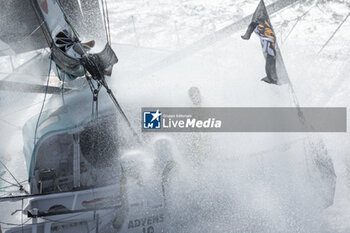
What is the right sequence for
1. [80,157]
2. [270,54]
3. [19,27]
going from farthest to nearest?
[19,27], [80,157], [270,54]

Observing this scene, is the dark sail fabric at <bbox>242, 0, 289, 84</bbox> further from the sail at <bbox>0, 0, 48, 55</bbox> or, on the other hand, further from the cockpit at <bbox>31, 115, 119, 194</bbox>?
the sail at <bbox>0, 0, 48, 55</bbox>

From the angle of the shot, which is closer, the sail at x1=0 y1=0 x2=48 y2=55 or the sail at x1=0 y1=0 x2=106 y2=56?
the sail at x1=0 y1=0 x2=48 y2=55

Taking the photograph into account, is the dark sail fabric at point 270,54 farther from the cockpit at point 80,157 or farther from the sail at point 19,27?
the sail at point 19,27

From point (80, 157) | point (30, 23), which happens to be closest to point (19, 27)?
point (30, 23)

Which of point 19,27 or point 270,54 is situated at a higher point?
point 270,54

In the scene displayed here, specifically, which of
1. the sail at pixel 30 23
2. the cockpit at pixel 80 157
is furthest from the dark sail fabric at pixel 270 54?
the sail at pixel 30 23

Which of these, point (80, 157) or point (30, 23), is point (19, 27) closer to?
point (30, 23)

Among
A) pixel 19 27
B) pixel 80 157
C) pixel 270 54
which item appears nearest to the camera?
pixel 270 54

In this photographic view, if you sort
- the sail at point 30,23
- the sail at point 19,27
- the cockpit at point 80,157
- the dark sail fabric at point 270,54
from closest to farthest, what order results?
the dark sail fabric at point 270,54 → the cockpit at point 80,157 → the sail at point 19,27 → the sail at point 30,23

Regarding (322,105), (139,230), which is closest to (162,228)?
(139,230)

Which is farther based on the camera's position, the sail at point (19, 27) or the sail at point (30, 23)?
the sail at point (30, 23)

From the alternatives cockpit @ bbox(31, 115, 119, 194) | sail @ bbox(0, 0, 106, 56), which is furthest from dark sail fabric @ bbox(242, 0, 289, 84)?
sail @ bbox(0, 0, 106, 56)

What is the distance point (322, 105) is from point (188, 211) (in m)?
6.52

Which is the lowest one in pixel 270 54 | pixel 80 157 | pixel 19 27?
pixel 80 157
